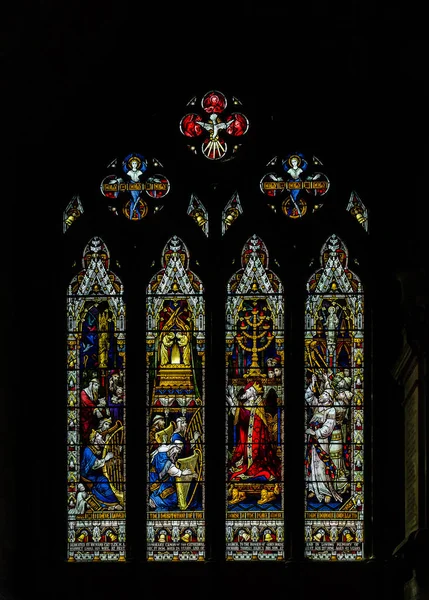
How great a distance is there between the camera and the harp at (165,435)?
14625 mm

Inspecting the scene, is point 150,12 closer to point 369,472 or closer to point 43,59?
point 43,59

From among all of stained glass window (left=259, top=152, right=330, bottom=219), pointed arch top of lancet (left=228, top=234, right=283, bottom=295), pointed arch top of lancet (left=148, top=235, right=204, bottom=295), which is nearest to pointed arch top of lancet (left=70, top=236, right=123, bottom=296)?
pointed arch top of lancet (left=148, top=235, right=204, bottom=295)

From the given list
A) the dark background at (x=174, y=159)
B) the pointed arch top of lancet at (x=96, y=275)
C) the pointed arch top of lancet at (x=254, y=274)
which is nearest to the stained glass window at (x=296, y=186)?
→ the dark background at (x=174, y=159)

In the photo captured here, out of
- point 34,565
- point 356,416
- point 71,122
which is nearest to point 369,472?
point 356,416

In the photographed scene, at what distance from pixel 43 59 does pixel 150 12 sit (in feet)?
4.85

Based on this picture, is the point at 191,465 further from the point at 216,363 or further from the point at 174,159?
the point at 174,159

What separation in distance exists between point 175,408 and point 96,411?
650 mm

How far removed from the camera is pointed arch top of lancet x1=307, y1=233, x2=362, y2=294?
14805 millimetres

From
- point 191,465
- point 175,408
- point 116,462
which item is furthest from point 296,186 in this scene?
point 116,462

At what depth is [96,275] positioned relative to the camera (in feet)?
48.9

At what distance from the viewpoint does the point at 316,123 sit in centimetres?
1504

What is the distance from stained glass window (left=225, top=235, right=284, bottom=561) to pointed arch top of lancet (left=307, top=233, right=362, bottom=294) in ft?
1.05

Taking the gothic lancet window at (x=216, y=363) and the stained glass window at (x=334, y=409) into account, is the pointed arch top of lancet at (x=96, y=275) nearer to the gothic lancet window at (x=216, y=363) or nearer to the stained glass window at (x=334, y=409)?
the gothic lancet window at (x=216, y=363)

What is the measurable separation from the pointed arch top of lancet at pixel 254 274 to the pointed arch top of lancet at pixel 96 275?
0.98m
